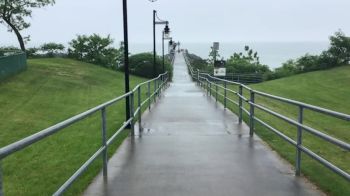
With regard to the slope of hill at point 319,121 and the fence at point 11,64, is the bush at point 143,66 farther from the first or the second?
the fence at point 11,64

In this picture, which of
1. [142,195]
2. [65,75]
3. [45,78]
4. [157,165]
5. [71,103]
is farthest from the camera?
[65,75]

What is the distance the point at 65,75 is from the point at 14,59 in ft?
12.8

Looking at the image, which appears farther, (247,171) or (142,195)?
(247,171)

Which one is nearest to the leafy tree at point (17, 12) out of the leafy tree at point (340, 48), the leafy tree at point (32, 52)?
the leafy tree at point (32, 52)

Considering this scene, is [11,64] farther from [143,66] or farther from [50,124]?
[143,66]

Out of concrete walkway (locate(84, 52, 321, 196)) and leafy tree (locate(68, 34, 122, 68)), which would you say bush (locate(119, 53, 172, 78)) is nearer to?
leafy tree (locate(68, 34, 122, 68))

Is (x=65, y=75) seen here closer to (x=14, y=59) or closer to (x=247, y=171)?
(x=14, y=59)

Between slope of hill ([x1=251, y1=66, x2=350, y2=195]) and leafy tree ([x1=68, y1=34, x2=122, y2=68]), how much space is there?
20075mm

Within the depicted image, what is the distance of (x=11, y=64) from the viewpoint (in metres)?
30.5

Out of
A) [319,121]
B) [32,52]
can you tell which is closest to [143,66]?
[32,52]

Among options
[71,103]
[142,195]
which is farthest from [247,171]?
[71,103]

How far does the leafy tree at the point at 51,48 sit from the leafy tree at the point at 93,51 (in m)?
1.93

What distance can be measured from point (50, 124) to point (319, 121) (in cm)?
952

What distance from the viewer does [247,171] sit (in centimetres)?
715
